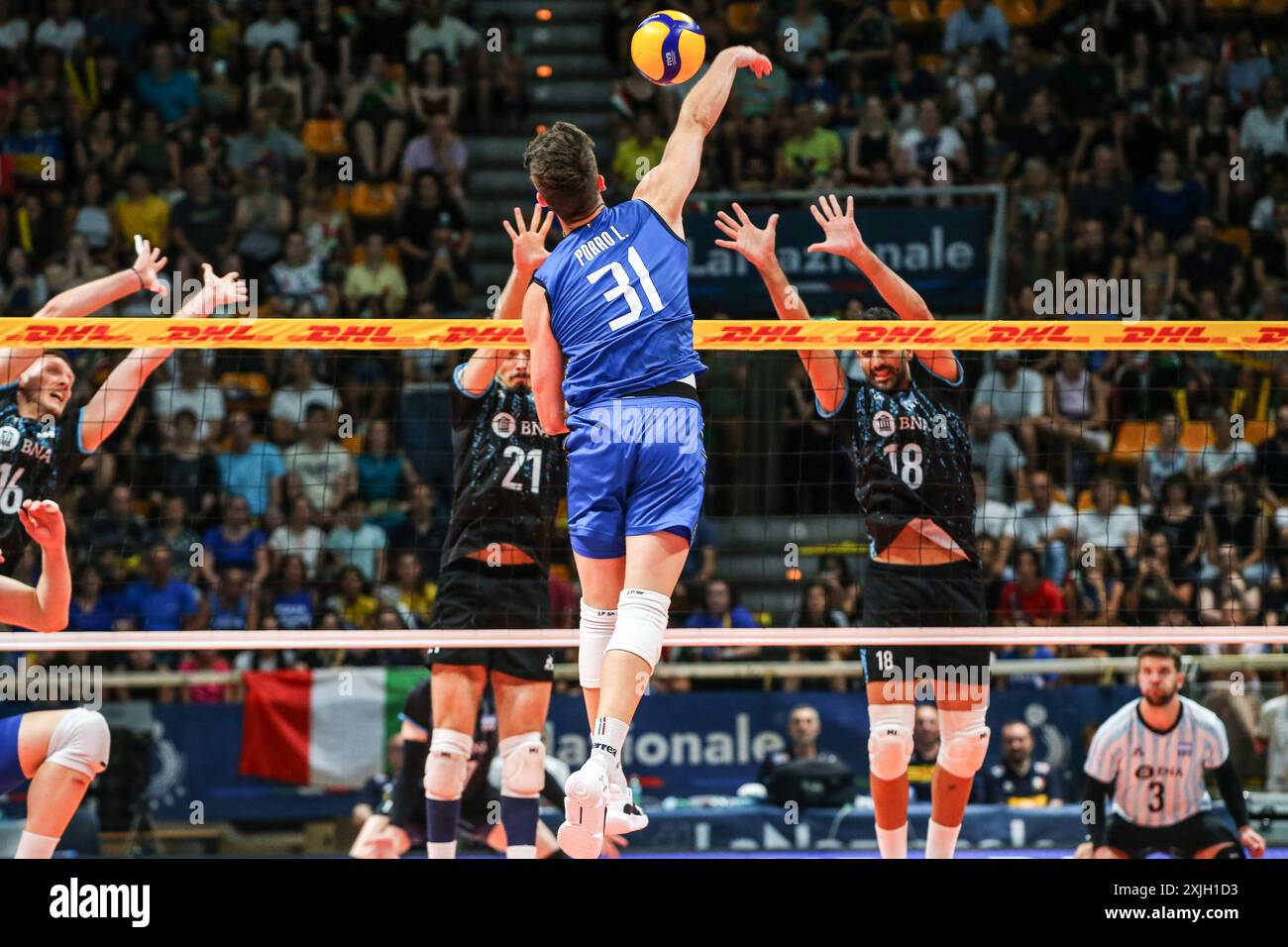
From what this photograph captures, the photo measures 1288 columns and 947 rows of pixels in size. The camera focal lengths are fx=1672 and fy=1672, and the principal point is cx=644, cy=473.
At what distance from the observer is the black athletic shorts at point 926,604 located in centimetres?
876

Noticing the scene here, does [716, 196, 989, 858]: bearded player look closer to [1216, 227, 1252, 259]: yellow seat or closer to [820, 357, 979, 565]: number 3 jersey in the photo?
[820, 357, 979, 565]: number 3 jersey

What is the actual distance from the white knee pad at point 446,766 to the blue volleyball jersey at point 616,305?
8.48 feet

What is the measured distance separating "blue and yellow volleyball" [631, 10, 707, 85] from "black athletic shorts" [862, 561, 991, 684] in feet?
9.74

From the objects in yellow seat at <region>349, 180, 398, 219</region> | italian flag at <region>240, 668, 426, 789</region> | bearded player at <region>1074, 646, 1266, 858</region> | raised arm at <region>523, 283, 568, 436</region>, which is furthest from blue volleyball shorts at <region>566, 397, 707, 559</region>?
yellow seat at <region>349, 180, 398, 219</region>

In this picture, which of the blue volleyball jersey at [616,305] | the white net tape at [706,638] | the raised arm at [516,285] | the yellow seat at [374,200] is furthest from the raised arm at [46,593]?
the yellow seat at [374,200]

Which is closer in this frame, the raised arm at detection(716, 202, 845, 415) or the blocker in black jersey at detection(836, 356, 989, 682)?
the raised arm at detection(716, 202, 845, 415)

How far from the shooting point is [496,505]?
890cm

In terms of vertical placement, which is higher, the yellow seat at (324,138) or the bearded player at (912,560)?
the yellow seat at (324,138)

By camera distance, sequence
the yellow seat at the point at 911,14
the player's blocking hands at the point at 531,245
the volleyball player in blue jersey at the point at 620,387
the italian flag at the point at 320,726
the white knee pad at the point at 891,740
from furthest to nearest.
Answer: the yellow seat at the point at 911,14 < the italian flag at the point at 320,726 < the white knee pad at the point at 891,740 < the player's blocking hands at the point at 531,245 < the volleyball player in blue jersey at the point at 620,387

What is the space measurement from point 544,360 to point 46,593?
113 inches

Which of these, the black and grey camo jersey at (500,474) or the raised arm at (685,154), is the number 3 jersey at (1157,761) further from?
the raised arm at (685,154)

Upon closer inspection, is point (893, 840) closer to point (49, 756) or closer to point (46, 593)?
point (49, 756)

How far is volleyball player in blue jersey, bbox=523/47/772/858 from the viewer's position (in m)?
6.64
